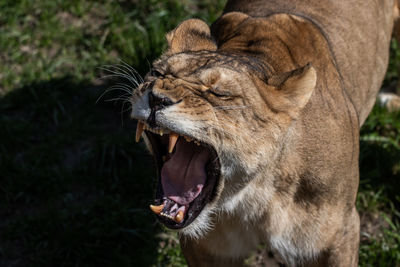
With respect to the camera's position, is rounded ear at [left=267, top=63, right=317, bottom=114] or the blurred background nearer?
rounded ear at [left=267, top=63, right=317, bottom=114]

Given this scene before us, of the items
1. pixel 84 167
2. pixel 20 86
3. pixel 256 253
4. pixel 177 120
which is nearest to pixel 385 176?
pixel 256 253

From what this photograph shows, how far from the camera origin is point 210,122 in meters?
2.43

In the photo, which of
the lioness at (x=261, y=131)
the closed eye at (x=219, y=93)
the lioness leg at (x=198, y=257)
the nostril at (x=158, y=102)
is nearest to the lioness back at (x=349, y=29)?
the lioness at (x=261, y=131)

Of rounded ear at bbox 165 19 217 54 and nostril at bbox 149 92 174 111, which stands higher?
nostril at bbox 149 92 174 111

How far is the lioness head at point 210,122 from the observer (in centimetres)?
242

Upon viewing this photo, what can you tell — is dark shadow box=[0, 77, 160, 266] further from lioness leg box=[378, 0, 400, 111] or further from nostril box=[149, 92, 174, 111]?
lioness leg box=[378, 0, 400, 111]

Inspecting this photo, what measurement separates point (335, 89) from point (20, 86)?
10.4 feet

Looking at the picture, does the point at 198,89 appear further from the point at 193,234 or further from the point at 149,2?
the point at 149,2

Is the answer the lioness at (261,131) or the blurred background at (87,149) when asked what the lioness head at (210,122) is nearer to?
the lioness at (261,131)

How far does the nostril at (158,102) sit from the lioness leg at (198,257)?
3.43 feet

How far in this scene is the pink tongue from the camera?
2754 millimetres

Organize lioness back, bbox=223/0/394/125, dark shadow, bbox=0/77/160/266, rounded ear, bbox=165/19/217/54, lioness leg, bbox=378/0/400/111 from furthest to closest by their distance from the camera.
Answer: lioness leg, bbox=378/0/400/111, dark shadow, bbox=0/77/160/266, lioness back, bbox=223/0/394/125, rounded ear, bbox=165/19/217/54

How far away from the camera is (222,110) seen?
8.08 ft

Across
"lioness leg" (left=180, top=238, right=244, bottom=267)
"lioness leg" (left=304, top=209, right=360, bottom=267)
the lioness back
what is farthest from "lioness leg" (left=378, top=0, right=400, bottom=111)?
"lioness leg" (left=180, top=238, right=244, bottom=267)
